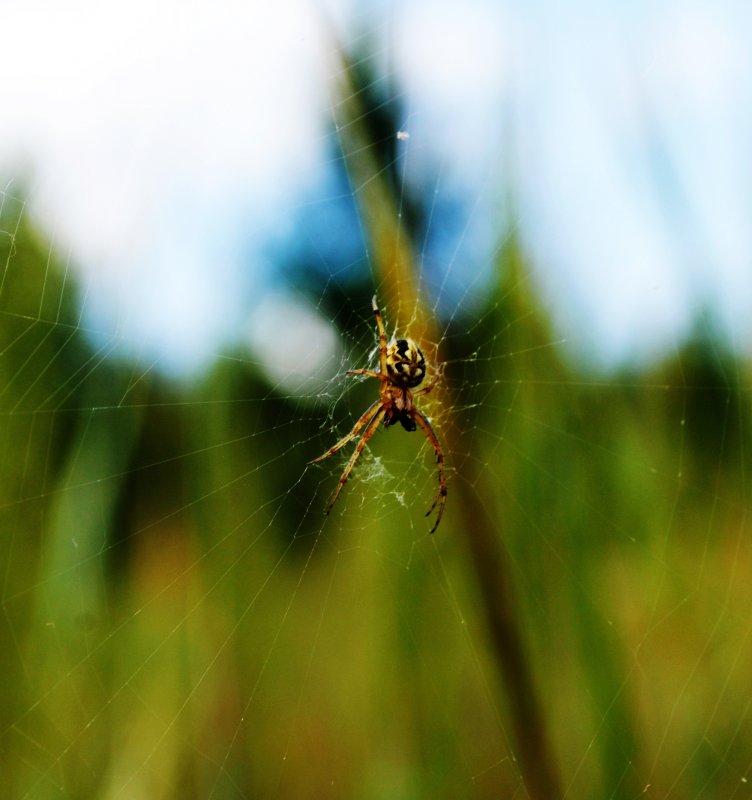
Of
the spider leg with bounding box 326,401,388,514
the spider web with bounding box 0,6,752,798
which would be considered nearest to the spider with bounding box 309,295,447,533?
the spider leg with bounding box 326,401,388,514

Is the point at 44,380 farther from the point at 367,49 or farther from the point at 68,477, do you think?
the point at 367,49

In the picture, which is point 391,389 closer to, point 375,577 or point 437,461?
point 437,461

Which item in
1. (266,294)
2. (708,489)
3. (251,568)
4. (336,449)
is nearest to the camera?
(708,489)

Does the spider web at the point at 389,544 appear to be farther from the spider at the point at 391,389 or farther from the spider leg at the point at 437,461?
the spider at the point at 391,389

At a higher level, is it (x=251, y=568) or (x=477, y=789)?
(x=251, y=568)

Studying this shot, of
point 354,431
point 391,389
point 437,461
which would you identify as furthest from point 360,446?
point 437,461

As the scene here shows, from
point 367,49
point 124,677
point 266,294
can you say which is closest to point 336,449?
point 266,294

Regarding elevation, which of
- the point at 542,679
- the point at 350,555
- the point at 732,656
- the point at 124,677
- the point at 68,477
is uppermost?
the point at 68,477
